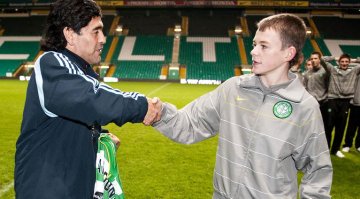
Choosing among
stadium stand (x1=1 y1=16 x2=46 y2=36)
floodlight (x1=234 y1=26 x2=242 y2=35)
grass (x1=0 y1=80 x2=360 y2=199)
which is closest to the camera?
grass (x1=0 y1=80 x2=360 y2=199)

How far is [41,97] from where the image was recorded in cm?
212

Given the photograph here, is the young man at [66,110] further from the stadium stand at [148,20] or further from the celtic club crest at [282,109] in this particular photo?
the stadium stand at [148,20]

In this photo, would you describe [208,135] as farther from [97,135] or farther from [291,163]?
[97,135]

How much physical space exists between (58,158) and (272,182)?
1392 mm

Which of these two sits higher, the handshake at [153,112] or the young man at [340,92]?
the young man at [340,92]

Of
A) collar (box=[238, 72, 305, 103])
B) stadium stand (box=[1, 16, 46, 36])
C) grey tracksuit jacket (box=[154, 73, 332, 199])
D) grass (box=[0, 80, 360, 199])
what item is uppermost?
stadium stand (box=[1, 16, 46, 36])

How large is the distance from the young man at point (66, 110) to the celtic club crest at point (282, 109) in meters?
0.82

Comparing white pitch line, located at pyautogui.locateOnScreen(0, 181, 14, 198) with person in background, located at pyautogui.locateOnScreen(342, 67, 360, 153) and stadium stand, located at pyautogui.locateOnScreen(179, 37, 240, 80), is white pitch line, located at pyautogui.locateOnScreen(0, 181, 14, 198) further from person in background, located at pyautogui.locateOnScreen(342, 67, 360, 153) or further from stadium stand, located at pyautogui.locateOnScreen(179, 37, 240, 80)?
stadium stand, located at pyautogui.locateOnScreen(179, 37, 240, 80)

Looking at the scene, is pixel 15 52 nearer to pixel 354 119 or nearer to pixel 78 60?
pixel 354 119

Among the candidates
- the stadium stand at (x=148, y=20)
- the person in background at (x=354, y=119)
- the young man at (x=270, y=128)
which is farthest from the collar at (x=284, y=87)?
the stadium stand at (x=148, y=20)

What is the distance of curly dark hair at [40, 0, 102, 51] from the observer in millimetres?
2338

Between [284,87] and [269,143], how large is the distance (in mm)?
400

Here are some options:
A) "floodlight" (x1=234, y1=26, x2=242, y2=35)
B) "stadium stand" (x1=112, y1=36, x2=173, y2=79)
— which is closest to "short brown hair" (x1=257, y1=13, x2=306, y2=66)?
"stadium stand" (x1=112, y1=36, x2=173, y2=79)

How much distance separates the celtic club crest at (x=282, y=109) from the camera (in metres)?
2.35
